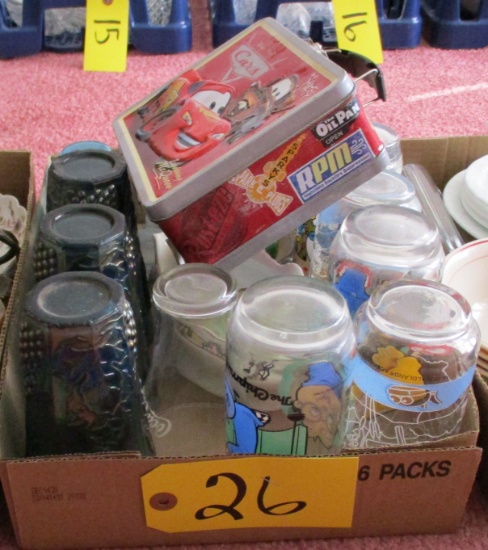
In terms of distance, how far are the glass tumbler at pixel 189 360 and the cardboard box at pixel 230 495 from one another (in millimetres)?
67

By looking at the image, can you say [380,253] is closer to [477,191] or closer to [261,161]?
[261,161]

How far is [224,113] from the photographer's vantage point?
1.84 feet

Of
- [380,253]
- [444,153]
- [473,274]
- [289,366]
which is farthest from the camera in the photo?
[444,153]

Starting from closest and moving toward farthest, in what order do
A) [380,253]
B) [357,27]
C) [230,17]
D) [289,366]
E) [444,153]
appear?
1. [289,366]
2. [380,253]
3. [444,153]
4. [357,27]
5. [230,17]

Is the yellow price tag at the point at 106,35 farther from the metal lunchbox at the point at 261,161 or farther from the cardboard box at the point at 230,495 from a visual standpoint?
the cardboard box at the point at 230,495

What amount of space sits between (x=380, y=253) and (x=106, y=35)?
2.53 ft

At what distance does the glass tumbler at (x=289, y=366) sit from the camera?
1.26ft

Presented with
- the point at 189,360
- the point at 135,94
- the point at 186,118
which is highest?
the point at 186,118

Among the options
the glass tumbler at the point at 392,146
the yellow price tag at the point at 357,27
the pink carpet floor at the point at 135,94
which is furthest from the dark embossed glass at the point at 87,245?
the yellow price tag at the point at 357,27

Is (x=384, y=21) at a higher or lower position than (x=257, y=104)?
lower

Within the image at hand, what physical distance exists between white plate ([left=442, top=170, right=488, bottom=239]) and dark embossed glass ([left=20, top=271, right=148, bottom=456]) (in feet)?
1.25

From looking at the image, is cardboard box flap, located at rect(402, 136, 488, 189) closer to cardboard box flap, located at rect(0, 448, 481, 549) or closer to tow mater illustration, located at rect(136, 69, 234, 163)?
tow mater illustration, located at rect(136, 69, 234, 163)

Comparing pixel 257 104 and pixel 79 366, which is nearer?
pixel 79 366

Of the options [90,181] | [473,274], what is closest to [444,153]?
[473,274]
